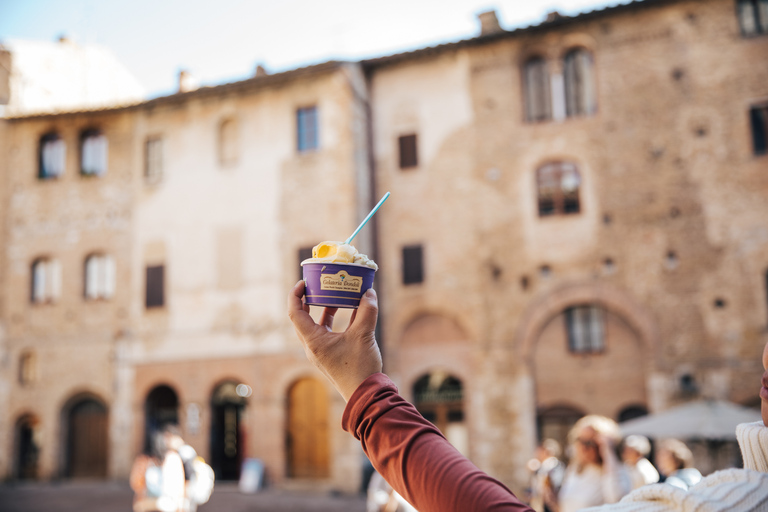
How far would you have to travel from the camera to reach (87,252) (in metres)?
22.7

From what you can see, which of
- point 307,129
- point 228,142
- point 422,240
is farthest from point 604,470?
point 228,142

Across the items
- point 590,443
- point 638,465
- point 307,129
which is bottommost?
point 638,465

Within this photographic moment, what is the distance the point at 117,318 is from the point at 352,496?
9.53 meters

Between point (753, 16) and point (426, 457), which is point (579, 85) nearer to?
point (753, 16)

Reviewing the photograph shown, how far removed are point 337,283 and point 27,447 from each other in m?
23.7

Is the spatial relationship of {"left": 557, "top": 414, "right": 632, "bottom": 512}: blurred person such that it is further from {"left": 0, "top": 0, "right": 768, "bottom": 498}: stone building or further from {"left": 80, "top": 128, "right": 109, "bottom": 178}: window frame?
{"left": 80, "top": 128, "right": 109, "bottom": 178}: window frame

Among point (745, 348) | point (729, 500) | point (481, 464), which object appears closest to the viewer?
point (729, 500)

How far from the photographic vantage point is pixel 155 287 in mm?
21906

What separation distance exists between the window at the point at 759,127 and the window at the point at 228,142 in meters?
14.5

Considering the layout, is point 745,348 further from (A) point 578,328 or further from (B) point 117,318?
(B) point 117,318

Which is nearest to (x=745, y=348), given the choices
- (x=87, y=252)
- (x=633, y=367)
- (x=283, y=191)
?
(x=633, y=367)

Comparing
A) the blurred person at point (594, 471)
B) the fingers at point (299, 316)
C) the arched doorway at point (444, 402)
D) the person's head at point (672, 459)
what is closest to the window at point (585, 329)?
the arched doorway at point (444, 402)

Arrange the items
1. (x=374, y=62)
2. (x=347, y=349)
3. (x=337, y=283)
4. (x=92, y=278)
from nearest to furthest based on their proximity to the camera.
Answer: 1. (x=347, y=349)
2. (x=337, y=283)
3. (x=374, y=62)
4. (x=92, y=278)

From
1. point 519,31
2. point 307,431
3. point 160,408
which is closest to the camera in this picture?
point 519,31
